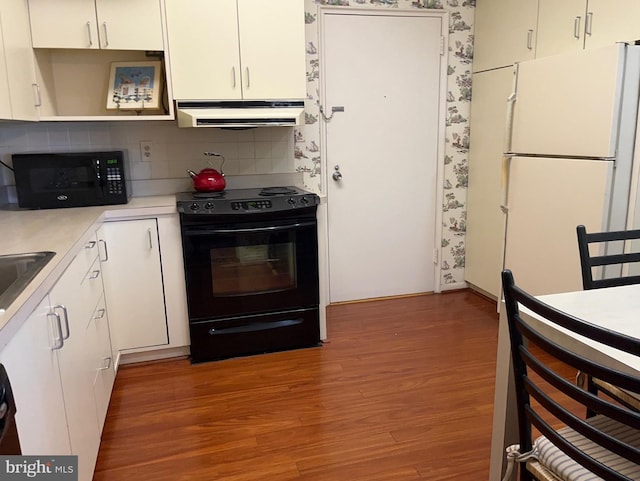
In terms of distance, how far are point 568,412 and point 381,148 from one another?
2.81m

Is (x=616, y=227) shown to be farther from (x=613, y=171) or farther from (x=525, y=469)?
(x=525, y=469)

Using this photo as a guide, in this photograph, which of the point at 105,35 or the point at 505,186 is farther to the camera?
the point at 505,186

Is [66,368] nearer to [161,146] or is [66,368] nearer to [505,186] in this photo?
[161,146]

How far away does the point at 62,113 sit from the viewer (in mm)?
2986

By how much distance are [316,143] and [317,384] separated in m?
1.73

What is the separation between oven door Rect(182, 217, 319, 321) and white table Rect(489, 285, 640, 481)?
5.29ft

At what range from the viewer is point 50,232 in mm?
2053

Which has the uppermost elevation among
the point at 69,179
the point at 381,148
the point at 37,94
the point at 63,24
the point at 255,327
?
the point at 63,24

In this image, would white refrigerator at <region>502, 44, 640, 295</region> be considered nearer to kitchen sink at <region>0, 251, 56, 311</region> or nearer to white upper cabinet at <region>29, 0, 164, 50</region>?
white upper cabinet at <region>29, 0, 164, 50</region>

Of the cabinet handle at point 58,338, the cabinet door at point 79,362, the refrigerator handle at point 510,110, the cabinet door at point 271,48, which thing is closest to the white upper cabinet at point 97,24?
the cabinet door at point 271,48

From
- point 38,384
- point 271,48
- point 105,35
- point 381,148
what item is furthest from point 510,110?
point 38,384

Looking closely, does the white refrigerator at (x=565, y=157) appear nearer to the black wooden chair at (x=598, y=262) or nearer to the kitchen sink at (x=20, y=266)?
the black wooden chair at (x=598, y=262)

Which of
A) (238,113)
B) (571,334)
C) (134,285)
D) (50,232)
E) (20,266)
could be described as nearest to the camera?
(571,334)

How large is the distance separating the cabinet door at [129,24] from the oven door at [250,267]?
3.39 feet
